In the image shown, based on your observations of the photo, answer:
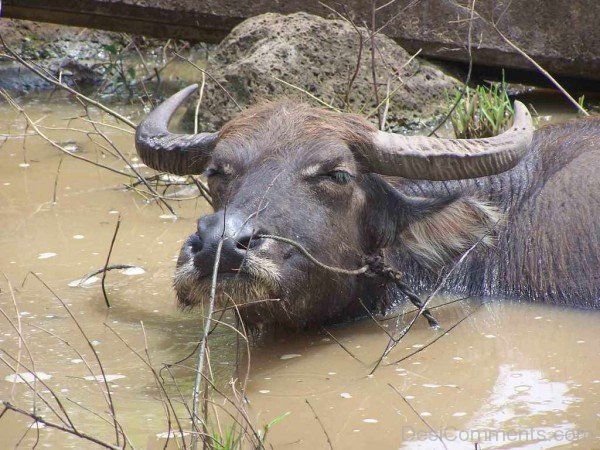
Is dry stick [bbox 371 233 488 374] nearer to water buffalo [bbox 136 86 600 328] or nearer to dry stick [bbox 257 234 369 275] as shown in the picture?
water buffalo [bbox 136 86 600 328]

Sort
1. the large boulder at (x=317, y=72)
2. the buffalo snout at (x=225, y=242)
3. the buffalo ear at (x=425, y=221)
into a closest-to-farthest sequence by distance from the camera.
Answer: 1. the buffalo snout at (x=225, y=242)
2. the buffalo ear at (x=425, y=221)
3. the large boulder at (x=317, y=72)

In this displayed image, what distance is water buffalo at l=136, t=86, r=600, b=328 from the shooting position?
171 inches

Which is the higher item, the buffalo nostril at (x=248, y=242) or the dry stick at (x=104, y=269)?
the buffalo nostril at (x=248, y=242)

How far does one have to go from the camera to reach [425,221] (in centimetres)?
498

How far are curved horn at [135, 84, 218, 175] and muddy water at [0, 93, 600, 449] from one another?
0.69 meters

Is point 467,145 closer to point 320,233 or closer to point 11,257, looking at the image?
point 320,233

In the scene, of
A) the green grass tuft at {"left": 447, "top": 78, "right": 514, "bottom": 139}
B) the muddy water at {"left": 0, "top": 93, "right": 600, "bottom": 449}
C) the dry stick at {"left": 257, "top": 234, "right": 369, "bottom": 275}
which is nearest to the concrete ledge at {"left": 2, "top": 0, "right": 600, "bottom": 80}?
the green grass tuft at {"left": 447, "top": 78, "right": 514, "bottom": 139}

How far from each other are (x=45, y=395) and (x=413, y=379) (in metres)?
1.50

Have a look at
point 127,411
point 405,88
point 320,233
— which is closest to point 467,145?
point 320,233

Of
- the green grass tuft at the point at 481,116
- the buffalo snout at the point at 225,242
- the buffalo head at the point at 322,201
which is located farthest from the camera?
the green grass tuft at the point at 481,116

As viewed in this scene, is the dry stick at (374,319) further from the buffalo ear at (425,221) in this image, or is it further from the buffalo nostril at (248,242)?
the buffalo nostril at (248,242)

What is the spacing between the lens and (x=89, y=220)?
262 inches

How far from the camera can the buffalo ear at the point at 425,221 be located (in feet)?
16.2

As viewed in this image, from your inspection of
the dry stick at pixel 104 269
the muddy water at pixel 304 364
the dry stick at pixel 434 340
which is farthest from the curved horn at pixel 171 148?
the dry stick at pixel 434 340
